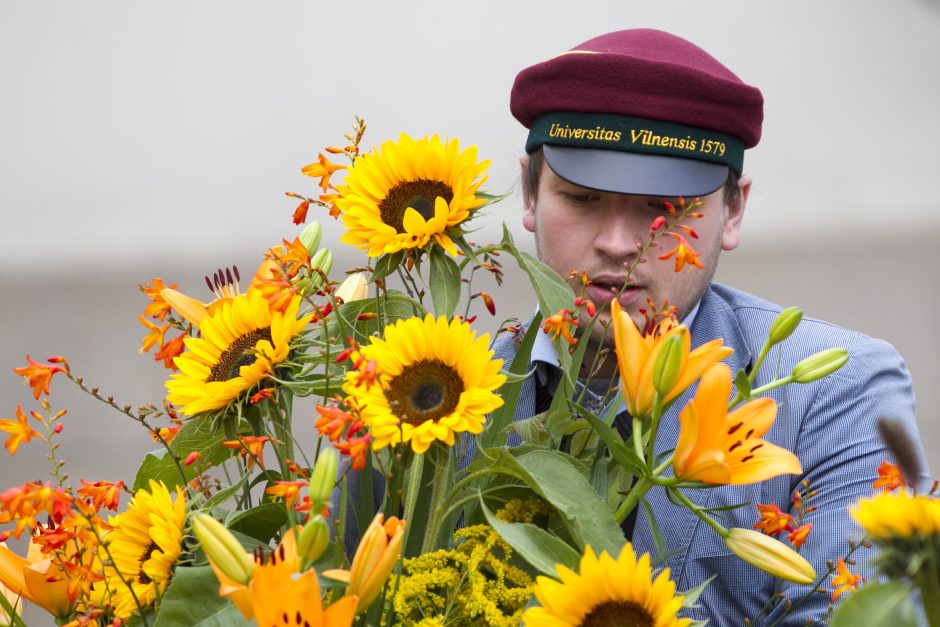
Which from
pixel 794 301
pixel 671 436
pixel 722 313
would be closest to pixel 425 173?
pixel 671 436

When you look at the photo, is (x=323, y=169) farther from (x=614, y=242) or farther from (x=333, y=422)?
(x=614, y=242)

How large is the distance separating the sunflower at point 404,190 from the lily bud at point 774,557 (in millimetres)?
208

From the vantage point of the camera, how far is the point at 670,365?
500 mm

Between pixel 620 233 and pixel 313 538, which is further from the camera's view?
pixel 620 233

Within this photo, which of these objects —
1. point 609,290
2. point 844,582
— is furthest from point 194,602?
point 609,290

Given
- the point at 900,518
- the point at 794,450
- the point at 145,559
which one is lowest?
the point at 794,450

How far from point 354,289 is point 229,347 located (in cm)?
11

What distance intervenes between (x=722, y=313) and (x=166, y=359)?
0.68 metres

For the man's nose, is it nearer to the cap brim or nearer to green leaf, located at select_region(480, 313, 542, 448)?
the cap brim

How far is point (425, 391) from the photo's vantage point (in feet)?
1.80

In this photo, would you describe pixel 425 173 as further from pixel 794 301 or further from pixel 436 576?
pixel 794 301

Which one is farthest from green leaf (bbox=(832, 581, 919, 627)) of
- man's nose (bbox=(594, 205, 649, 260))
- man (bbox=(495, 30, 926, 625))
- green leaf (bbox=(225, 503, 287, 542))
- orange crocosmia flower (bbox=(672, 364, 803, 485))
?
man's nose (bbox=(594, 205, 649, 260))

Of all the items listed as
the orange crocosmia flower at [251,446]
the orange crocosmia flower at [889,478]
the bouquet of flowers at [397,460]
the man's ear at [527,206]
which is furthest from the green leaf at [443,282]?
the man's ear at [527,206]

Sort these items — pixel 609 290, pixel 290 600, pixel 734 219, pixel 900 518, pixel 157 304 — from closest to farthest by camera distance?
pixel 900 518 → pixel 290 600 → pixel 157 304 → pixel 609 290 → pixel 734 219
